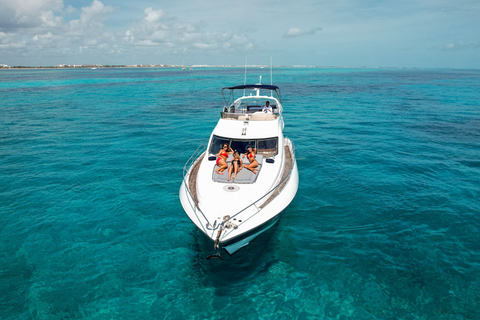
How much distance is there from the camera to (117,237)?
10.9m

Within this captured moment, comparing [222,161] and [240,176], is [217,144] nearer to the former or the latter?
[222,161]

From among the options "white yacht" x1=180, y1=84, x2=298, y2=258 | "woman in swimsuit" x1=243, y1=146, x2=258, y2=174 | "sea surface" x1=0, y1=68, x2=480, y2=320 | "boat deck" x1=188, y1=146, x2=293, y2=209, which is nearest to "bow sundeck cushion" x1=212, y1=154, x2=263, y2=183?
"white yacht" x1=180, y1=84, x2=298, y2=258

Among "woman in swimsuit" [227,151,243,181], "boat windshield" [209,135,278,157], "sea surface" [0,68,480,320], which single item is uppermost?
"boat windshield" [209,135,278,157]

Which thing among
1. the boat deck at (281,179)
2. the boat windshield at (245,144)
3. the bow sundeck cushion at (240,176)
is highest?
the boat windshield at (245,144)

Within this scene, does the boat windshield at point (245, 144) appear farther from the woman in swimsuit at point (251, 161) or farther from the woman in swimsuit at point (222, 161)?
the woman in swimsuit at point (222, 161)

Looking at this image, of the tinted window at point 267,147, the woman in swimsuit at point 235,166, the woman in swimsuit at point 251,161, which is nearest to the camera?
the woman in swimsuit at point 235,166

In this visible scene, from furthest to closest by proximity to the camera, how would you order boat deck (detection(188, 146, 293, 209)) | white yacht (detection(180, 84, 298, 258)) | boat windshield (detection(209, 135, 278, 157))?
boat windshield (detection(209, 135, 278, 157)) → boat deck (detection(188, 146, 293, 209)) → white yacht (detection(180, 84, 298, 258))

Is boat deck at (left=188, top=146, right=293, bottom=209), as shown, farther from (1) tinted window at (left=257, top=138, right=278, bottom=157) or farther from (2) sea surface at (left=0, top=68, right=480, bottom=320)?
(2) sea surface at (left=0, top=68, right=480, bottom=320)

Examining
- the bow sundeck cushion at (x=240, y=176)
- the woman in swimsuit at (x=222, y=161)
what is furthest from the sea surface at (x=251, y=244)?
the woman in swimsuit at (x=222, y=161)

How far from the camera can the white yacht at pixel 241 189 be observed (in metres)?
8.52

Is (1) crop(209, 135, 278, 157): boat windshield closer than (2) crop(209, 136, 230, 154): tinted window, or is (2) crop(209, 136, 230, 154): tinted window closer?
(1) crop(209, 135, 278, 157): boat windshield

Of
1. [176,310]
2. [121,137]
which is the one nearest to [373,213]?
[176,310]

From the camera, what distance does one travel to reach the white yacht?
8516 mm

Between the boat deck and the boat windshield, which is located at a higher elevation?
the boat windshield
